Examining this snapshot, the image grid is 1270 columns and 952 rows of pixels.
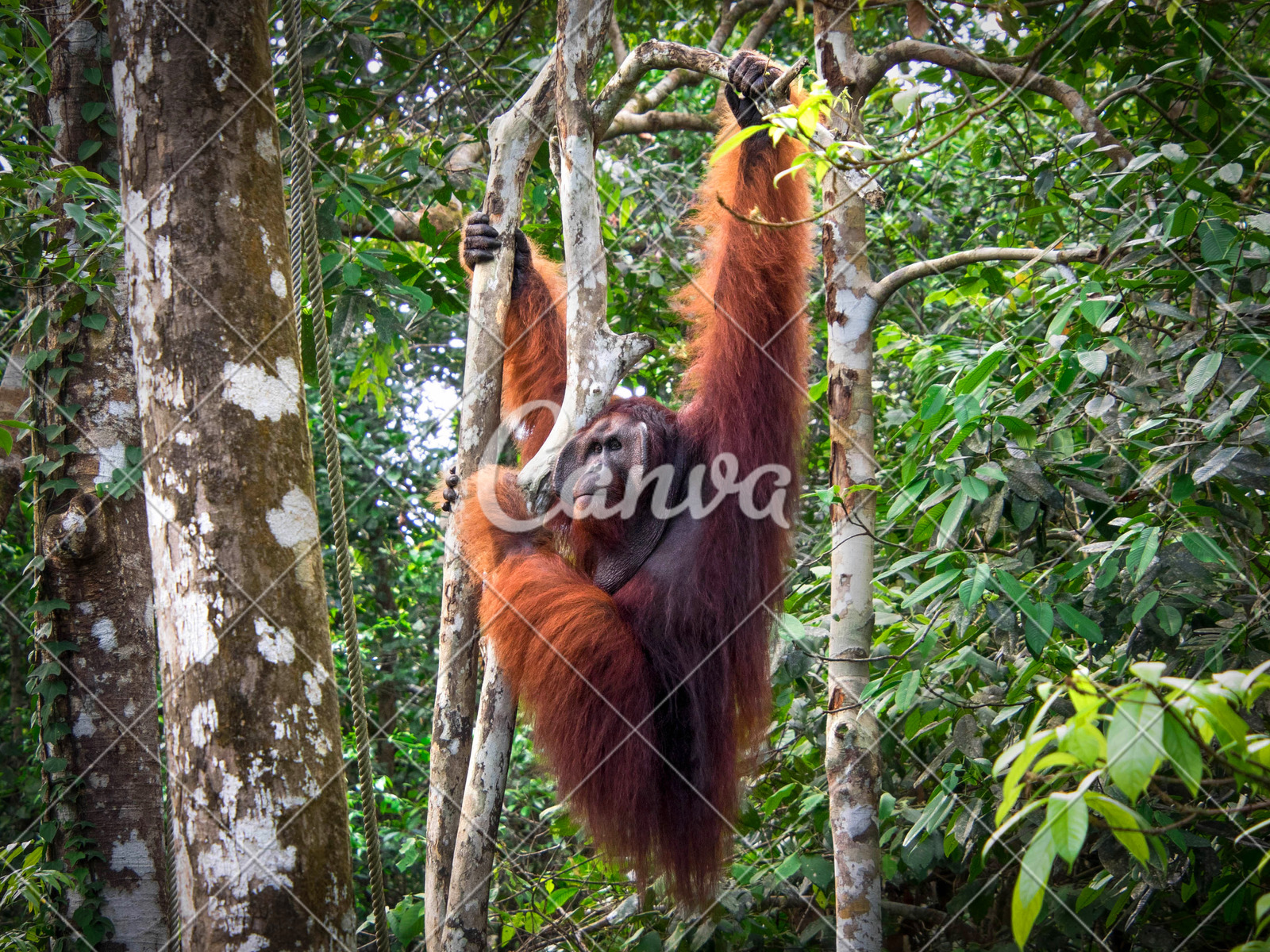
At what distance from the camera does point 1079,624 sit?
2.06 m

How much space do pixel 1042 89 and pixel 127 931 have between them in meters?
4.33

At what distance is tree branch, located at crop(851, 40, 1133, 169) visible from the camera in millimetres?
2895

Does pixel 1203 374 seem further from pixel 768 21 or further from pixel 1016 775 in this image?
pixel 768 21

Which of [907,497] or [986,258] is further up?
[986,258]

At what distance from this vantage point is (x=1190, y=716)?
3.74ft

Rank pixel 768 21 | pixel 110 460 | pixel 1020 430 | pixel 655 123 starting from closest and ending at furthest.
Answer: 1. pixel 1020 430
2. pixel 110 460
3. pixel 768 21
4. pixel 655 123

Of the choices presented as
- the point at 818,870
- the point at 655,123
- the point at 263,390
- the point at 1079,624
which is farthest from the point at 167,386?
the point at 655,123

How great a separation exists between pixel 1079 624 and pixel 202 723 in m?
1.90

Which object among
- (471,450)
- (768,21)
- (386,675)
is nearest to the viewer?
(471,450)

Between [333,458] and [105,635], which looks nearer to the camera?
[333,458]

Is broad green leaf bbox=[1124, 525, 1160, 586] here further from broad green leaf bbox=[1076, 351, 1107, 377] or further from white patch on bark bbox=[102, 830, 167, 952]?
white patch on bark bbox=[102, 830, 167, 952]

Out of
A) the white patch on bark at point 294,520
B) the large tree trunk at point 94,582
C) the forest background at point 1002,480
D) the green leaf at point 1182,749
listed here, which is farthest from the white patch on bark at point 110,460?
the green leaf at point 1182,749

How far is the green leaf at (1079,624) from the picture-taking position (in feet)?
6.76

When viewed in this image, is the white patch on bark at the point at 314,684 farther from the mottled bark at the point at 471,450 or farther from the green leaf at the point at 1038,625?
the green leaf at the point at 1038,625
